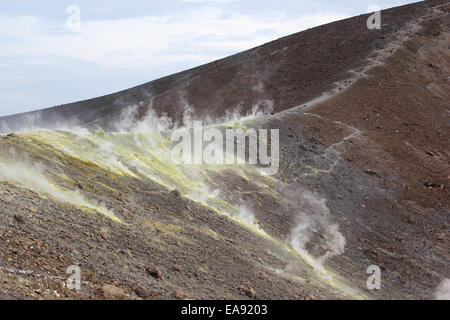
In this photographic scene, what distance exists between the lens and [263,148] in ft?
70.0

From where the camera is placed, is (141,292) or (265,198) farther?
(265,198)

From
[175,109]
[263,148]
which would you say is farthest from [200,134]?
[175,109]

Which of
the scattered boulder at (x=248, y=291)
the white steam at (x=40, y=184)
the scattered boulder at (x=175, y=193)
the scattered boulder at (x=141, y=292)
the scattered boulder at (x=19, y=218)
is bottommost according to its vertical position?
the scattered boulder at (x=248, y=291)

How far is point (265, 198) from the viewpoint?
57.2ft

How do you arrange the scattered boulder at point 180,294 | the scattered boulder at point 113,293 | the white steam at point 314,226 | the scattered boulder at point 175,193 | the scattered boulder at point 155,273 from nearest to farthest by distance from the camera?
the scattered boulder at point 113,293
the scattered boulder at point 180,294
the scattered boulder at point 155,273
the scattered boulder at point 175,193
the white steam at point 314,226

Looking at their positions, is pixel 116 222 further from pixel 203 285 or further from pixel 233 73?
pixel 233 73

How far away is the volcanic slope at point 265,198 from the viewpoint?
10.2m

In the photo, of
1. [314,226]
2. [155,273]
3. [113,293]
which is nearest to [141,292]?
[113,293]

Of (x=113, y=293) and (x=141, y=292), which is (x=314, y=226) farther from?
(x=113, y=293)

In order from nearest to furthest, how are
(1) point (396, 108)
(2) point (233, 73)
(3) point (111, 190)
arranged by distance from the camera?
(3) point (111, 190) < (1) point (396, 108) < (2) point (233, 73)

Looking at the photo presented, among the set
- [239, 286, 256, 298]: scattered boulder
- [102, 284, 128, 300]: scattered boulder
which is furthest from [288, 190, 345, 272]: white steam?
[102, 284, 128, 300]: scattered boulder

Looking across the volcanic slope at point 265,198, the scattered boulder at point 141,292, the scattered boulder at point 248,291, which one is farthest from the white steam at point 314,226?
the scattered boulder at point 141,292

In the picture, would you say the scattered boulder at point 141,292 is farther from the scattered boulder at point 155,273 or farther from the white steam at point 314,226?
the white steam at point 314,226
